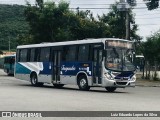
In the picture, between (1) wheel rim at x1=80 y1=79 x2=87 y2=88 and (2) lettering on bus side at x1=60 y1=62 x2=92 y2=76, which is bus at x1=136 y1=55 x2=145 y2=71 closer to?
(2) lettering on bus side at x1=60 y1=62 x2=92 y2=76

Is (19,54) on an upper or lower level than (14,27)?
lower

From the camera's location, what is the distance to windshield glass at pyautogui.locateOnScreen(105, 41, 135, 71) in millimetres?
23062

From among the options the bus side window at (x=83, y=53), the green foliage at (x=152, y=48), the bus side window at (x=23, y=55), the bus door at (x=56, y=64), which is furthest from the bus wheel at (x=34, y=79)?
the green foliage at (x=152, y=48)

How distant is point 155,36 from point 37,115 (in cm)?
2853

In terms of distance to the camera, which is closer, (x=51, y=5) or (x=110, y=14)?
(x=51, y=5)

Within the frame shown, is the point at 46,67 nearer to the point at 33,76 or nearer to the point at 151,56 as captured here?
the point at 33,76

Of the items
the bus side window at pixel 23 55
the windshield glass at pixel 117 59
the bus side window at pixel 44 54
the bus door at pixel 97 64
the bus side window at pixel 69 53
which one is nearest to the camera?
the windshield glass at pixel 117 59

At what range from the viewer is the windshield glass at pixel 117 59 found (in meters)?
23.1

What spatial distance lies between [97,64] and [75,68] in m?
2.08

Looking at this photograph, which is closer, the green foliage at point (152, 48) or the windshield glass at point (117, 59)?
the windshield glass at point (117, 59)

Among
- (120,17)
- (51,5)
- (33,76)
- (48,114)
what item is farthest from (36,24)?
(48,114)

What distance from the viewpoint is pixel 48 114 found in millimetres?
12477

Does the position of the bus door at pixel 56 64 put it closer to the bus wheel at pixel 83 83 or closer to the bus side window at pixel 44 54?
the bus side window at pixel 44 54

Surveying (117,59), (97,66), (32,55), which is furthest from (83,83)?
(32,55)
